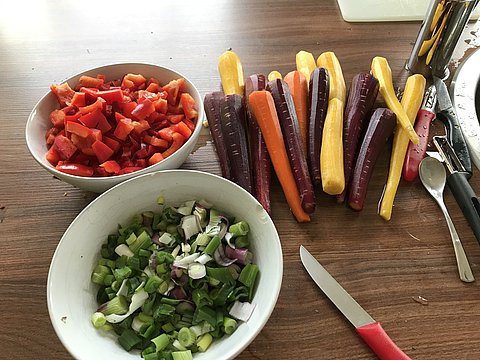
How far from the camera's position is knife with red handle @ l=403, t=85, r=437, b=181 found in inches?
40.1

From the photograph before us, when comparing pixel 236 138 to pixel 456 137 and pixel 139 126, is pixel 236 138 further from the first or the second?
pixel 456 137

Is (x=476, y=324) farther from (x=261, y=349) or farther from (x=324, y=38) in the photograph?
(x=324, y=38)

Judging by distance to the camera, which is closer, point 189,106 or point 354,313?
point 354,313

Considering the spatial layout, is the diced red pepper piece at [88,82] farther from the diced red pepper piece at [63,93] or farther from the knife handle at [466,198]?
the knife handle at [466,198]

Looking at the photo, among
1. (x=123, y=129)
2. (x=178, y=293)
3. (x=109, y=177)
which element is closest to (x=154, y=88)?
(x=123, y=129)

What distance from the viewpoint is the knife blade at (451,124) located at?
1.03m

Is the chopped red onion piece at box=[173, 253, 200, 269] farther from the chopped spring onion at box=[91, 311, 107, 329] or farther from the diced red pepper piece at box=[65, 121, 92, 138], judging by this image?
the diced red pepper piece at box=[65, 121, 92, 138]

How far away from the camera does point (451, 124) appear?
108 centimetres

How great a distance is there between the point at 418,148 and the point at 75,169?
2.34 feet

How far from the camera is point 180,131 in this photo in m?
0.97

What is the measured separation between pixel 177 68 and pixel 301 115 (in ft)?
1.29

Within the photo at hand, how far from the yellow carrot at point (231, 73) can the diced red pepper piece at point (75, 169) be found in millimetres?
384

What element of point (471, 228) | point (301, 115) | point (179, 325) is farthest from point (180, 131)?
point (471, 228)

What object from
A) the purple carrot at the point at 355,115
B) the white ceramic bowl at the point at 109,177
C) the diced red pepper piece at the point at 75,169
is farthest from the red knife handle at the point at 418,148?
the diced red pepper piece at the point at 75,169
